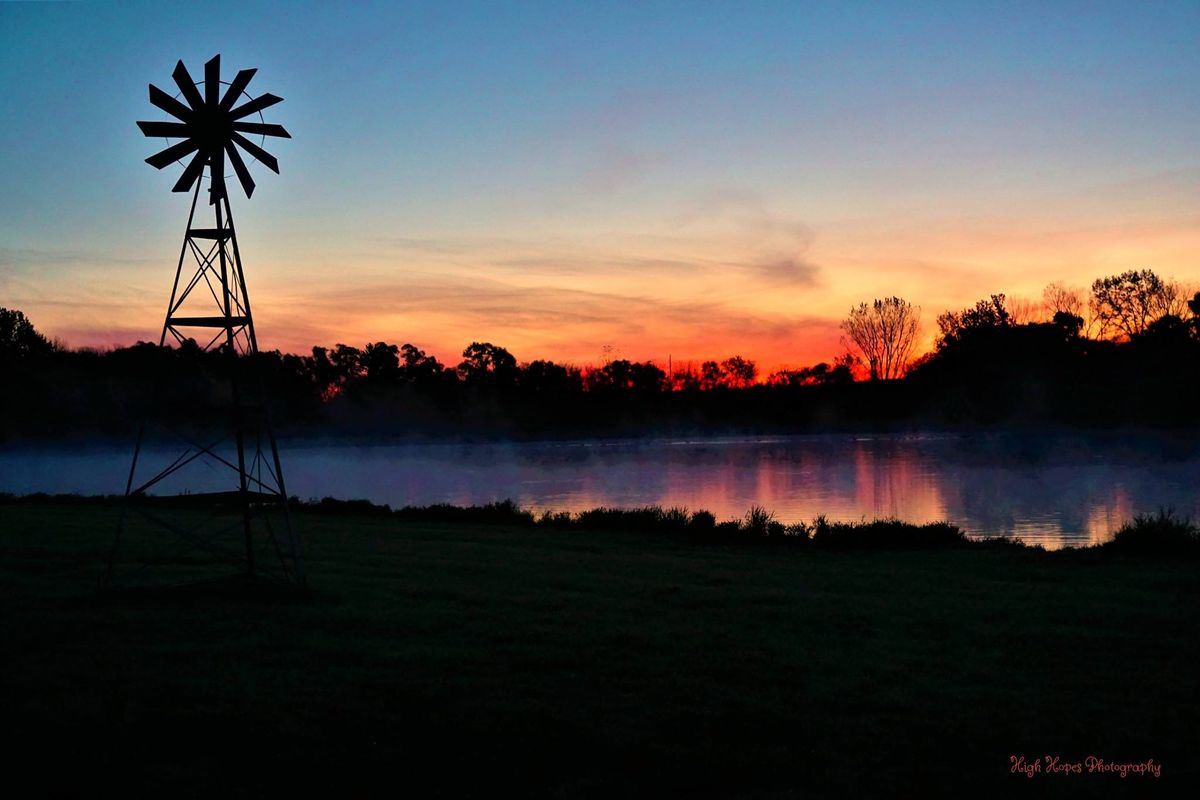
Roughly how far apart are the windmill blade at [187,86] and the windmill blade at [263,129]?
479 millimetres

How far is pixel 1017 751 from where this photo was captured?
256 inches

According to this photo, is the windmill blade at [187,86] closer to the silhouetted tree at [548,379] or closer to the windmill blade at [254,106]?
the windmill blade at [254,106]

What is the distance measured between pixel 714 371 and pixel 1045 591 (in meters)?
120

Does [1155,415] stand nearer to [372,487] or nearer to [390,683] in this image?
[372,487]

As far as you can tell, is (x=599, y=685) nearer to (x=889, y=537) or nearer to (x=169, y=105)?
(x=169, y=105)

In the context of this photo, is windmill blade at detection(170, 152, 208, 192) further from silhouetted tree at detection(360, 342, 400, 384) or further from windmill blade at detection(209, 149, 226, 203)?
silhouetted tree at detection(360, 342, 400, 384)

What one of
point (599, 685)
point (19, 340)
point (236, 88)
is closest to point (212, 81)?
point (236, 88)

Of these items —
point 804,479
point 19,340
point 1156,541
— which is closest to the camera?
point 1156,541

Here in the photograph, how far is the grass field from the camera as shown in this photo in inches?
241

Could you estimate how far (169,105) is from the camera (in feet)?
37.7

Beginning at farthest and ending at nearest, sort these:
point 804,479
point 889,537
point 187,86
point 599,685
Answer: point 804,479 < point 889,537 < point 187,86 < point 599,685

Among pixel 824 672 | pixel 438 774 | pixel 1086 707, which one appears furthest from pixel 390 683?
pixel 1086 707

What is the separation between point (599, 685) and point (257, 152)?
813 centimetres

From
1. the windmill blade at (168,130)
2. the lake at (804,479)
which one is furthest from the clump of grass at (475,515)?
the windmill blade at (168,130)
